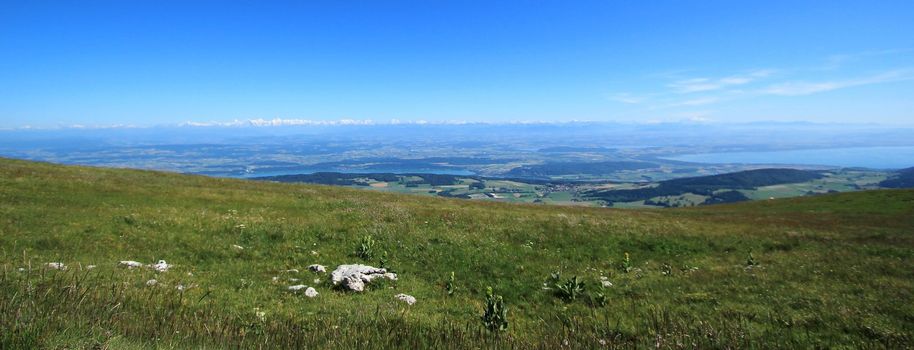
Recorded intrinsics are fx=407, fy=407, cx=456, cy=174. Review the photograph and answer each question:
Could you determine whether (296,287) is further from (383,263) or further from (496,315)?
(496,315)

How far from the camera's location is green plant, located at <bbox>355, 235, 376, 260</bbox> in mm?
20266

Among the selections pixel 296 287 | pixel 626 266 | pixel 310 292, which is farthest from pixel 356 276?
pixel 626 266

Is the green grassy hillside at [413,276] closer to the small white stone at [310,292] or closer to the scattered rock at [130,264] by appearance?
the small white stone at [310,292]

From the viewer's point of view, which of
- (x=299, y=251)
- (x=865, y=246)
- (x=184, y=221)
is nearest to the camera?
(x=299, y=251)

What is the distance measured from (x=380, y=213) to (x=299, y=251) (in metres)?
10.1

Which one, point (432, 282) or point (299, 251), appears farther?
point (299, 251)

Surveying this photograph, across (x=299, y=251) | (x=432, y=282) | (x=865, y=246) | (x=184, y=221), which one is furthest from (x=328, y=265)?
(x=865, y=246)

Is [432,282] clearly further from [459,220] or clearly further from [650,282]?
[459,220]

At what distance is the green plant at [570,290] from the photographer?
15828 millimetres

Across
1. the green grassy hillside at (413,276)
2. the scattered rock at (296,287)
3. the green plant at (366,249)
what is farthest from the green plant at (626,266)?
the scattered rock at (296,287)

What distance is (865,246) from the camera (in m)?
25.5

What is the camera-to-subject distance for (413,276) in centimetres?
1808

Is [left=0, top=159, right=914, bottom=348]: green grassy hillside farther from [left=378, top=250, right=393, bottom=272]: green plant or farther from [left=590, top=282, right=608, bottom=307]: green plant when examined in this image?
[left=378, top=250, right=393, bottom=272]: green plant

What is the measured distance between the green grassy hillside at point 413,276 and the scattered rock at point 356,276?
20.5 inches
